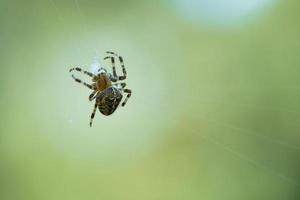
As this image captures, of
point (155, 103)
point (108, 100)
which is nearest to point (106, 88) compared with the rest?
point (108, 100)

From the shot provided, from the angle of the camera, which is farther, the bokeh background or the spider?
the bokeh background

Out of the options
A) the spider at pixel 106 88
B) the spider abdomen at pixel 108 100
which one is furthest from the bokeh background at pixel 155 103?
the spider abdomen at pixel 108 100

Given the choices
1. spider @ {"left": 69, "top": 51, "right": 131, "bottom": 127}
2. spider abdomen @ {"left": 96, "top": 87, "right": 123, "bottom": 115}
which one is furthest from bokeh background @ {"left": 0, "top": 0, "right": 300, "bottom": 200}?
spider abdomen @ {"left": 96, "top": 87, "right": 123, "bottom": 115}

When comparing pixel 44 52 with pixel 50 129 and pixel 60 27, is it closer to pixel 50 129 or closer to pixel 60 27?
pixel 60 27

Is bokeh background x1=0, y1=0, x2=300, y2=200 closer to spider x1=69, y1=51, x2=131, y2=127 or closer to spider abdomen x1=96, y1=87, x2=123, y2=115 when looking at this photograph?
spider x1=69, y1=51, x2=131, y2=127

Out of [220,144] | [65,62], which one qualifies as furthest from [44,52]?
[220,144]

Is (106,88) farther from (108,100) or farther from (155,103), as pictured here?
(155,103)

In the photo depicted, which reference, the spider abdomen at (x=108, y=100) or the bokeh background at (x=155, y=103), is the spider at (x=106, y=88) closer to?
the spider abdomen at (x=108, y=100)
